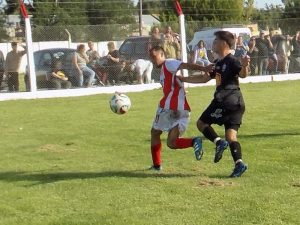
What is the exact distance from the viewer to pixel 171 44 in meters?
21.8

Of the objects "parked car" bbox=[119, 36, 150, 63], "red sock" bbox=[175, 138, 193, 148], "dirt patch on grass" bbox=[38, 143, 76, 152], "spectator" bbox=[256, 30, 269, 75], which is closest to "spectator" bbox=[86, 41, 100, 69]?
"parked car" bbox=[119, 36, 150, 63]

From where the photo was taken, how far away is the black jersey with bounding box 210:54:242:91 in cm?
729

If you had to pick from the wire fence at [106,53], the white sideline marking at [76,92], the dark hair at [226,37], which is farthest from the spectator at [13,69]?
the dark hair at [226,37]

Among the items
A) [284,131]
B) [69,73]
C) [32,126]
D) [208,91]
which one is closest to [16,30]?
[69,73]

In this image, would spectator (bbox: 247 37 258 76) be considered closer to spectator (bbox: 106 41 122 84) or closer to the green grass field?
spectator (bbox: 106 41 122 84)

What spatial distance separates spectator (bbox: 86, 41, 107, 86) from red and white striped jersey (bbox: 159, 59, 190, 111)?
12821 millimetres

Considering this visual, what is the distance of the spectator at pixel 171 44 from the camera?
21.7 meters

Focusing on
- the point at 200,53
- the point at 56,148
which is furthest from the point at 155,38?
the point at 56,148

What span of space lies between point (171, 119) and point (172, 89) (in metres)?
0.37

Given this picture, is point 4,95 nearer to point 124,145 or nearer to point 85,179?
point 124,145

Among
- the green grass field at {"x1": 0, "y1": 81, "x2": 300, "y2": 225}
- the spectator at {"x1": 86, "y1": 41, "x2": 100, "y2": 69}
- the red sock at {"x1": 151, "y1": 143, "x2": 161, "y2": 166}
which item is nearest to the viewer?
the green grass field at {"x1": 0, "y1": 81, "x2": 300, "y2": 225}

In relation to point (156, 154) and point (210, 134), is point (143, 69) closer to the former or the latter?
point (156, 154)

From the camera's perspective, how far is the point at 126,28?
21.9 metres

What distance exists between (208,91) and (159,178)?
12.4 meters
